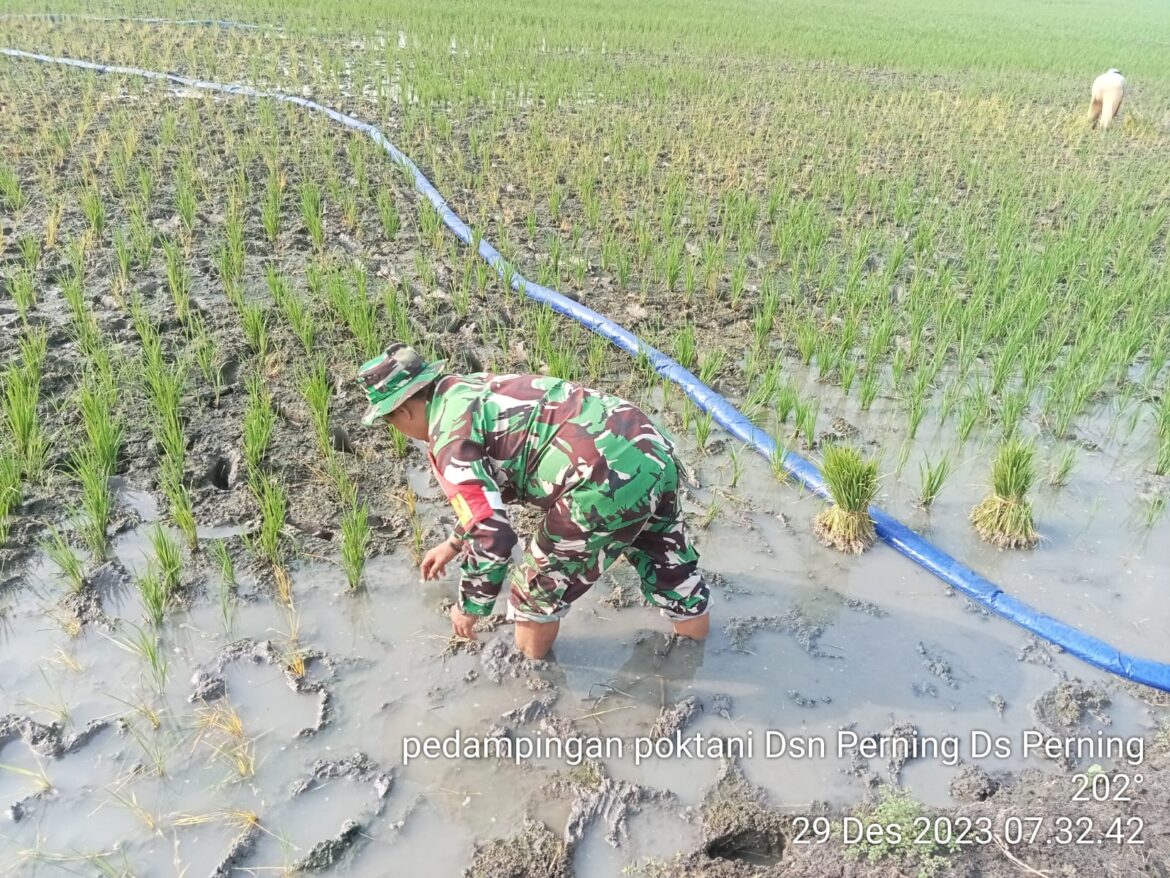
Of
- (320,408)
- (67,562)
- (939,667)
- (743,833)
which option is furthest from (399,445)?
(939,667)

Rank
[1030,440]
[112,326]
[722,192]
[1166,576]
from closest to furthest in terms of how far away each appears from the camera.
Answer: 1. [1166,576]
2. [1030,440]
3. [112,326]
4. [722,192]

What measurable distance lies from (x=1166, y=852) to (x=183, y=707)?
2.31 m

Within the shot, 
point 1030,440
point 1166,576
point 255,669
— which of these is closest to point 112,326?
point 255,669

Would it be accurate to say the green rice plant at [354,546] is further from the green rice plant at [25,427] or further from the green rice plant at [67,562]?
the green rice plant at [25,427]

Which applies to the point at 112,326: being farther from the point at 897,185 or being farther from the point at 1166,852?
the point at 897,185

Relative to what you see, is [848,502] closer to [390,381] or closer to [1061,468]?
[1061,468]

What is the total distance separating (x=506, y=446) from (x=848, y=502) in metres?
1.29

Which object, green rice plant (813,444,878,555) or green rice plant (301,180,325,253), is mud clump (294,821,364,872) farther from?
green rice plant (301,180,325,253)

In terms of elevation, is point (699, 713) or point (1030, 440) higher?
point (1030, 440)

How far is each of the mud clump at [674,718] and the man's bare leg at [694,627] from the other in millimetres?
217

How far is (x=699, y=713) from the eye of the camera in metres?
2.24

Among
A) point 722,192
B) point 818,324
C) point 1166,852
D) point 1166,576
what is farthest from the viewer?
point 722,192

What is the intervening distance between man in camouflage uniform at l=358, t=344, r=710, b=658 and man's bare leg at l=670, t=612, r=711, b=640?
1.22 feet

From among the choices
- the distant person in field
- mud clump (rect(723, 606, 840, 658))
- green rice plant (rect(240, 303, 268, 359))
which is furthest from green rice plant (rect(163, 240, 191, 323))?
the distant person in field
